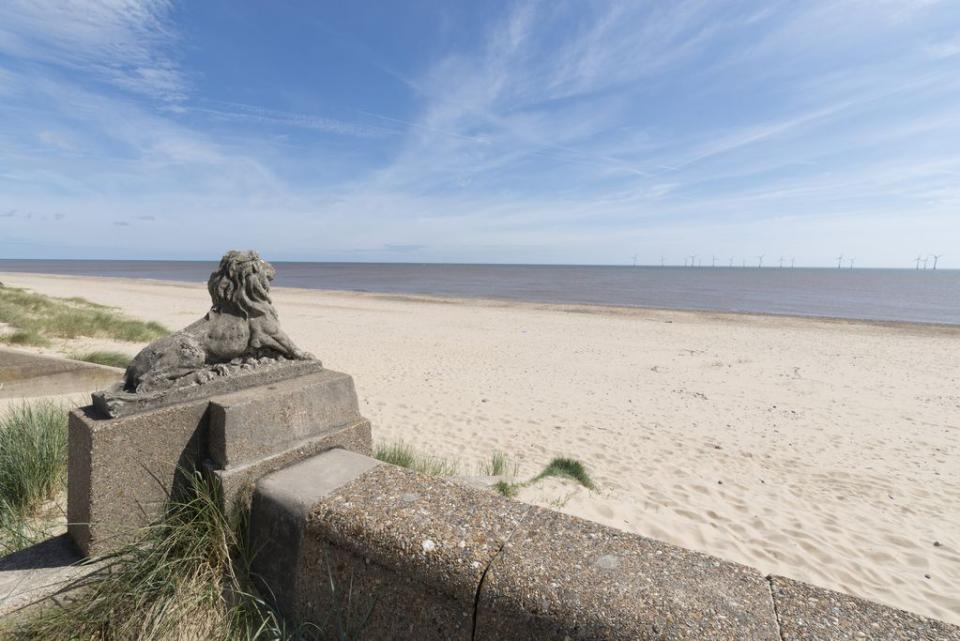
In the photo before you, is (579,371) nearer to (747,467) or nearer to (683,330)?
(747,467)

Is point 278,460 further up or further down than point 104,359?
further up

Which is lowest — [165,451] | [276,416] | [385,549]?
[385,549]

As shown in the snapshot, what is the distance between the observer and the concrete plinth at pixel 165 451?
240 centimetres

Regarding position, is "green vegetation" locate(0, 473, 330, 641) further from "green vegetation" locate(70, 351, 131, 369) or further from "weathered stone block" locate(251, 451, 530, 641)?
"green vegetation" locate(70, 351, 131, 369)

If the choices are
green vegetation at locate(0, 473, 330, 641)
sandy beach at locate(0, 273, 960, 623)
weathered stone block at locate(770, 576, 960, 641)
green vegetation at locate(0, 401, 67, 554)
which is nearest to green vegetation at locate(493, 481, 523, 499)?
sandy beach at locate(0, 273, 960, 623)

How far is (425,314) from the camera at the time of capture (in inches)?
941

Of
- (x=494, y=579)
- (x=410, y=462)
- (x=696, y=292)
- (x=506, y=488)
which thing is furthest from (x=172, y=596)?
(x=696, y=292)

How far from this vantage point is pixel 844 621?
160 centimetres

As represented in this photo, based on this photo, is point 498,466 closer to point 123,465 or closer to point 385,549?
point 385,549

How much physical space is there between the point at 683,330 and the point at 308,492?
778 inches

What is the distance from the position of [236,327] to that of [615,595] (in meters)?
2.70

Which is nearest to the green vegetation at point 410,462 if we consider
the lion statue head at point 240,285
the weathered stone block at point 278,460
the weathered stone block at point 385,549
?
the weathered stone block at point 278,460

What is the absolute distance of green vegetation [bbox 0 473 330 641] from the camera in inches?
81.0

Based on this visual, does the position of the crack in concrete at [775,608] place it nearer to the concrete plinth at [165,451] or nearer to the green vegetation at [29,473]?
the concrete plinth at [165,451]
